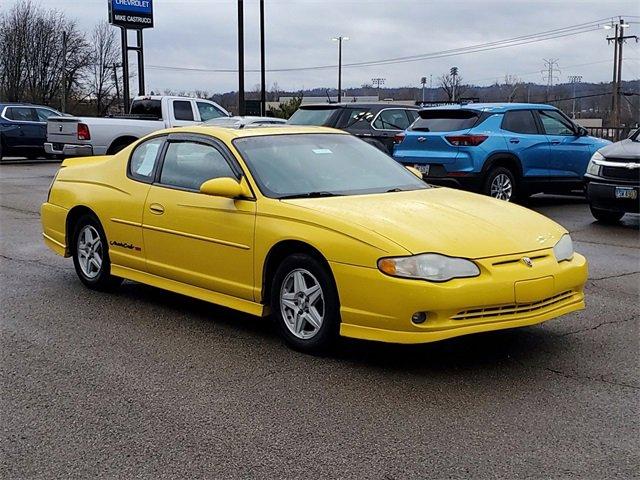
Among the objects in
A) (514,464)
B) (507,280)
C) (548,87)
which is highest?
(548,87)

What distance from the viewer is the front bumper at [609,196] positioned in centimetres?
1065

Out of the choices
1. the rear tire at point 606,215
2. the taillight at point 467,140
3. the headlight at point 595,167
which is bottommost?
the rear tire at point 606,215

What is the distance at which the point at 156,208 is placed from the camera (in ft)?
20.6

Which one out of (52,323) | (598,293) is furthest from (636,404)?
(52,323)

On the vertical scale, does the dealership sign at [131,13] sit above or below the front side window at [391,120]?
above

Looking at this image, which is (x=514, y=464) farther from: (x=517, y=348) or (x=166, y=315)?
(x=166, y=315)

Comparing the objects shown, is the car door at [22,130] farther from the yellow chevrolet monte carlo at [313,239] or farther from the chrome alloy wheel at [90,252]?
the chrome alloy wheel at [90,252]

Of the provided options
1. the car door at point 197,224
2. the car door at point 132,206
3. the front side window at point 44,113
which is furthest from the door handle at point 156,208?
the front side window at point 44,113

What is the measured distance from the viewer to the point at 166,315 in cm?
626

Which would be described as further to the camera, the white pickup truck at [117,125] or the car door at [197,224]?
the white pickup truck at [117,125]

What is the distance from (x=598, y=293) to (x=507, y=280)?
8.57 ft

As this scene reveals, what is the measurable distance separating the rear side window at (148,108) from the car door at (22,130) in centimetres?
489

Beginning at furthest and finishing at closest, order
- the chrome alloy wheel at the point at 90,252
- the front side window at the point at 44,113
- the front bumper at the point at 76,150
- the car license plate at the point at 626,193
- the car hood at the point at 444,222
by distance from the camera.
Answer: the front side window at the point at 44,113
the front bumper at the point at 76,150
the car license plate at the point at 626,193
the chrome alloy wheel at the point at 90,252
the car hood at the point at 444,222

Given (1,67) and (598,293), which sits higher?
(1,67)
